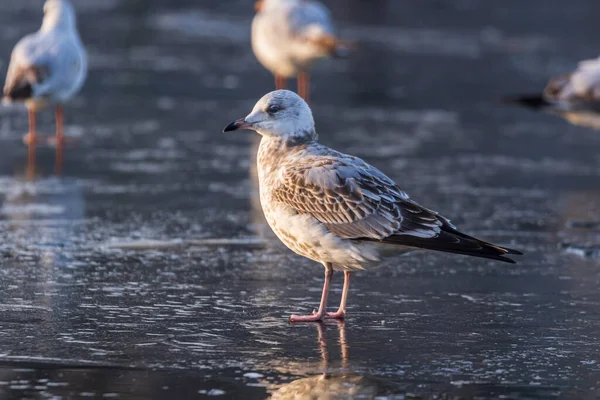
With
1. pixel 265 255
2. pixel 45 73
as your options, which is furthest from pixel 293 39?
pixel 265 255

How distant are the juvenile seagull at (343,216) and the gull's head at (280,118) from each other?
0.12 m

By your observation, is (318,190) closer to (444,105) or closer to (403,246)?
(403,246)

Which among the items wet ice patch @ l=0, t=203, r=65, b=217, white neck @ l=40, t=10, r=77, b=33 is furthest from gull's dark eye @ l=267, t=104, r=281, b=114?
white neck @ l=40, t=10, r=77, b=33

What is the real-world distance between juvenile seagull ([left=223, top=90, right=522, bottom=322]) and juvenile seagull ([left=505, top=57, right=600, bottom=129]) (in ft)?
18.8

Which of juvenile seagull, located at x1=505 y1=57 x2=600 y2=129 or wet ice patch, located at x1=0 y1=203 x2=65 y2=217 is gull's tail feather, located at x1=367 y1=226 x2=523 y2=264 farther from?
juvenile seagull, located at x1=505 y1=57 x2=600 y2=129

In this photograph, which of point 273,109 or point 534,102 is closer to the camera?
point 273,109

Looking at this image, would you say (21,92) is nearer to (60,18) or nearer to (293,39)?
(60,18)

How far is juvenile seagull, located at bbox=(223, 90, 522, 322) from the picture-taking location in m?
6.20

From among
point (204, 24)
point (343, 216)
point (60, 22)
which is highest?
point (204, 24)

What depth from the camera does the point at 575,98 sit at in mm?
11930

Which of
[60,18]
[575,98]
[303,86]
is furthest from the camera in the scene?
[303,86]

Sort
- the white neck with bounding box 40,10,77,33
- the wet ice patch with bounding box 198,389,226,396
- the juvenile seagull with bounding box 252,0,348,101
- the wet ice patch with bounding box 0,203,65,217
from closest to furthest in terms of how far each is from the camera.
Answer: the wet ice patch with bounding box 198,389,226,396, the wet ice patch with bounding box 0,203,65,217, the white neck with bounding box 40,10,77,33, the juvenile seagull with bounding box 252,0,348,101

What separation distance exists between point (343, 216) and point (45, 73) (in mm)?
6949

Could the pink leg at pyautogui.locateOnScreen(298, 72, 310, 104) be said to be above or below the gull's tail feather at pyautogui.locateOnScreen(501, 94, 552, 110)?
above
